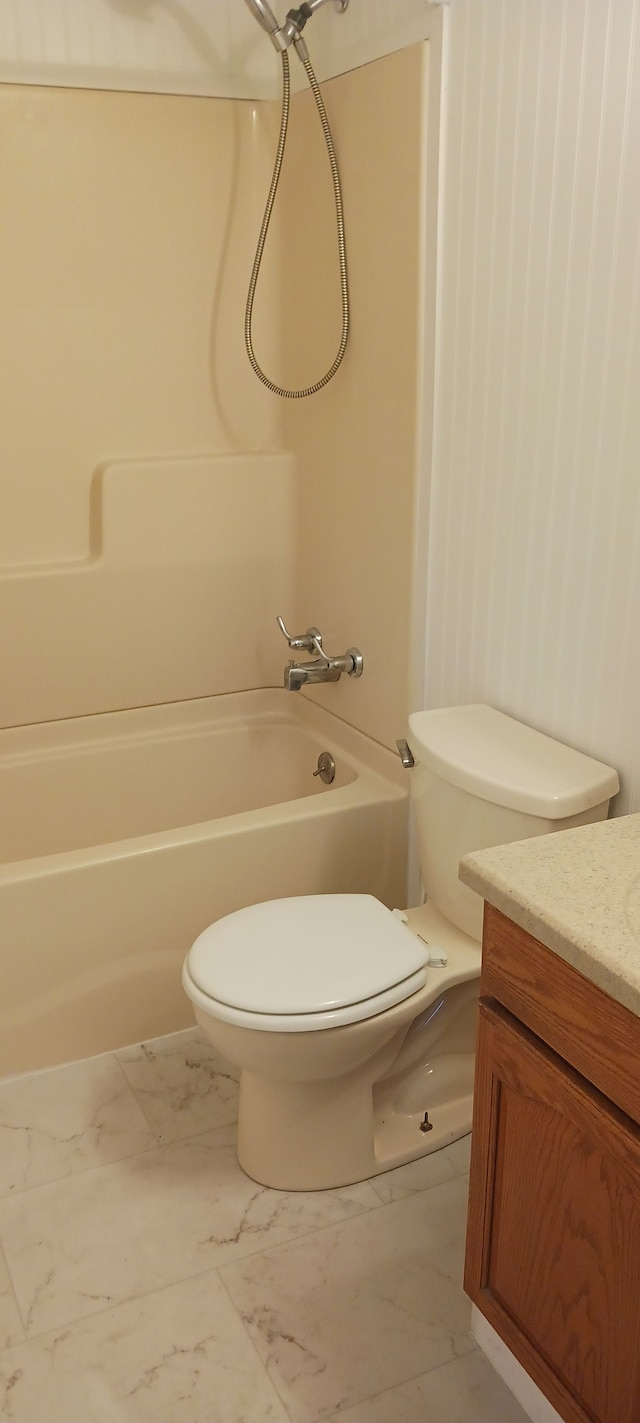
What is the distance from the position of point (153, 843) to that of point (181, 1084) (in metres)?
0.45

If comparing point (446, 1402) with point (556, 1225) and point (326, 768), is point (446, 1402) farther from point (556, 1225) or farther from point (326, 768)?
point (326, 768)

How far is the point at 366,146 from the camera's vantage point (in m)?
2.09

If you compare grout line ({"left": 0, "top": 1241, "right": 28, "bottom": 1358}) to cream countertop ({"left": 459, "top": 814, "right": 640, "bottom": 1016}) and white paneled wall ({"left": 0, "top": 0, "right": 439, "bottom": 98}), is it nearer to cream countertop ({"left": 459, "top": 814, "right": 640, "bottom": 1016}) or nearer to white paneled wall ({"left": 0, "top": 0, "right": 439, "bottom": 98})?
cream countertop ({"left": 459, "top": 814, "right": 640, "bottom": 1016})

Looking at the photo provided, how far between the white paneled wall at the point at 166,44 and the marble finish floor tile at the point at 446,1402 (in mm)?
2149

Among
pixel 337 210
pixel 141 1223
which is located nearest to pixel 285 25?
pixel 337 210

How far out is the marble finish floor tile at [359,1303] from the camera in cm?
151

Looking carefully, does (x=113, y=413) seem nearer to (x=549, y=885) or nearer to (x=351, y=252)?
(x=351, y=252)

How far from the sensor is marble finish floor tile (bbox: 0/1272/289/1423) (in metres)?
1.46

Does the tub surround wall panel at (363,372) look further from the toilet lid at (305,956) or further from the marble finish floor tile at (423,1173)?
the marble finish floor tile at (423,1173)

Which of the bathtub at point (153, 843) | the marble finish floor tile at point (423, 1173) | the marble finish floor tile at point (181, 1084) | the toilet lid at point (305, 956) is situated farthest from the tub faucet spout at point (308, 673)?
the marble finish floor tile at point (423, 1173)

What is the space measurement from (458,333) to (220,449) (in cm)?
85

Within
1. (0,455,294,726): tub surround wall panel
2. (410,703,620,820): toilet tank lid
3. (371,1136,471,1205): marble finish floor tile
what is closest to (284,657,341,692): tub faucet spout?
(0,455,294,726): tub surround wall panel

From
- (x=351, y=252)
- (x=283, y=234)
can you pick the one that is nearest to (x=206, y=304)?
(x=283, y=234)

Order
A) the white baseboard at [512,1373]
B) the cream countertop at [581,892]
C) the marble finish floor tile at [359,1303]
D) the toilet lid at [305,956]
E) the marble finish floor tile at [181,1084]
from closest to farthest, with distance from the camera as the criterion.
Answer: the cream countertop at [581,892] < the white baseboard at [512,1373] < the marble finish floor tile at [359,1303] < the toilet lid at [305,956] < the marble finish floor tile at [181,1084]
